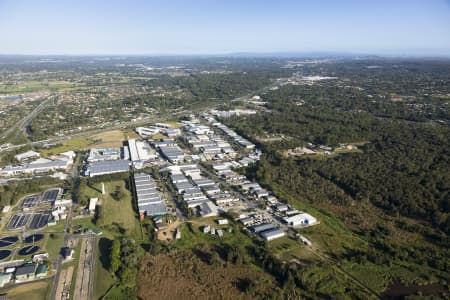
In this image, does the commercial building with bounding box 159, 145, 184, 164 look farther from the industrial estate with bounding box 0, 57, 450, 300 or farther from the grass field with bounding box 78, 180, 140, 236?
the grass field with bounding box 78, 180, 140, 236

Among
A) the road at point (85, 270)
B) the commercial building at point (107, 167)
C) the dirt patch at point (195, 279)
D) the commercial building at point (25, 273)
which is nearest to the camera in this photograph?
the road at point (85, 270)

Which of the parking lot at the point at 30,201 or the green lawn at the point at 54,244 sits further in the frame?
the parking lot at the point at 30,201

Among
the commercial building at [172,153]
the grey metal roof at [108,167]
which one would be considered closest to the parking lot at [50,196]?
the grey metal roof at [108,167]

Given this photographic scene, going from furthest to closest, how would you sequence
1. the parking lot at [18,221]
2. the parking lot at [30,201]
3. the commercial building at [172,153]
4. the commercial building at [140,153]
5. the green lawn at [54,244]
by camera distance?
the commercial building at [172,153]
the commercial building at [140,153]
the parking lot at [30,201]
the parking lot at [18,221]
the green lawn at [54,244]

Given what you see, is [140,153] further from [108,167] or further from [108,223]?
[108,223]

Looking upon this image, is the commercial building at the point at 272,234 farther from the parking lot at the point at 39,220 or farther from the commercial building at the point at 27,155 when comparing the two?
the commercial building at the point at 27,155

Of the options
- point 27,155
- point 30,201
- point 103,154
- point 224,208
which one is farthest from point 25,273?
point 27,155
